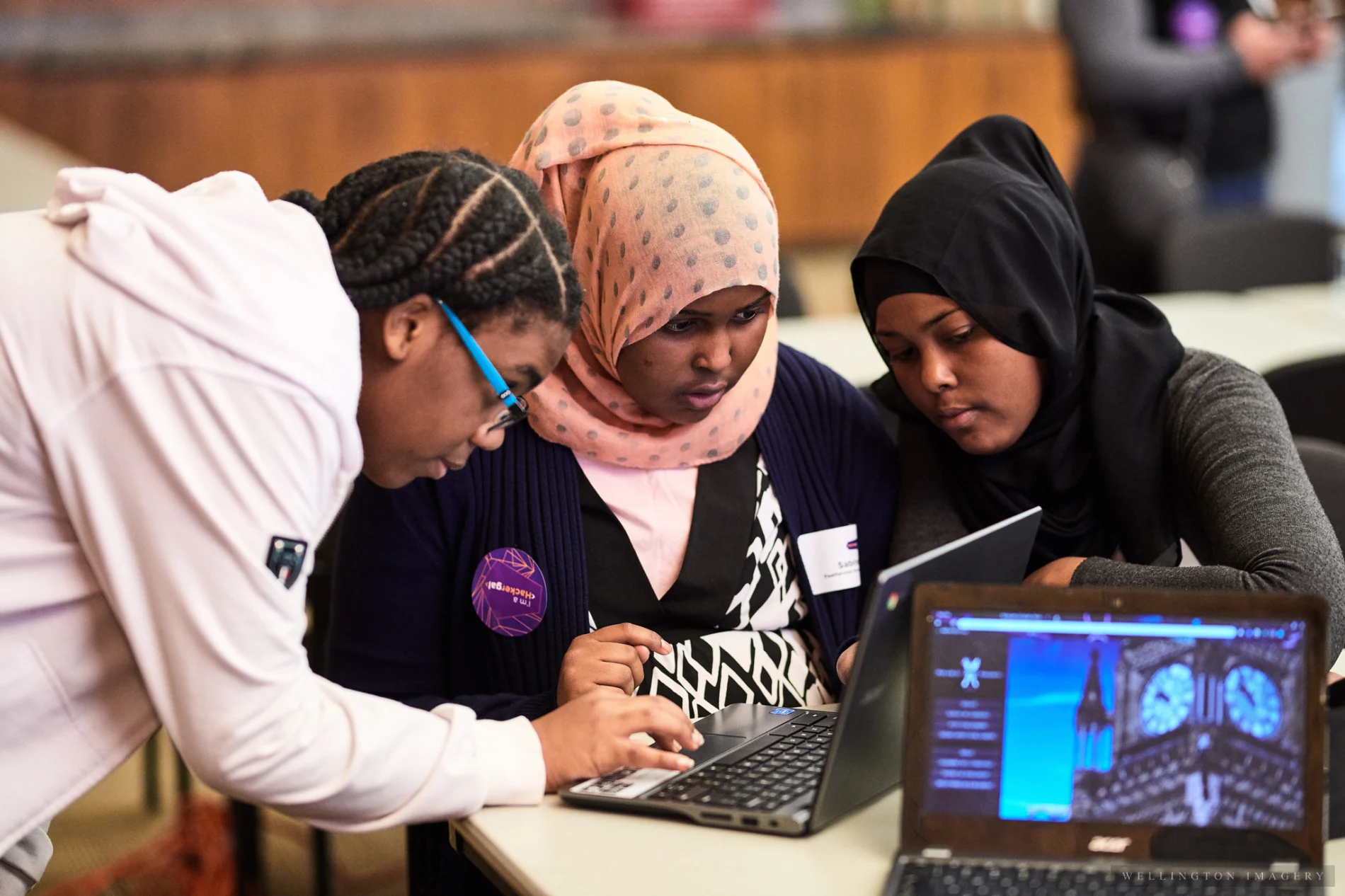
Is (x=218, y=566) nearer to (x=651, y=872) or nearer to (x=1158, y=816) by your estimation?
(x=651, y=872)

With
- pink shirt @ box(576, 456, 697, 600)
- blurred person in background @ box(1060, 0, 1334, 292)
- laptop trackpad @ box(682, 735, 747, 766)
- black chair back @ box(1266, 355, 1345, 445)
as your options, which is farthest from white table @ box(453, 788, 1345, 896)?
blurred person in background @ box(1060, 0, 1334, 292)

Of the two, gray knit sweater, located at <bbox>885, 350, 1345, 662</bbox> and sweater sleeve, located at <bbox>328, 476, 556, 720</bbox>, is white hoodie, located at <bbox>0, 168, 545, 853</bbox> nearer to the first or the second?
sweater sleeve, located at <bbox>328, 476, 556, 720</bbox>

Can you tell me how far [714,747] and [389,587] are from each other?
1.44 ft

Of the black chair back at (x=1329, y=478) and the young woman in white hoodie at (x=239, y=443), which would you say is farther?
the black chair back at (x=1329, y=478)

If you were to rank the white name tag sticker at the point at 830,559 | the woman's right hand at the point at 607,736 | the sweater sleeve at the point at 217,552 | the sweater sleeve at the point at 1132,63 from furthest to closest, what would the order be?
the sweater sleeve at the point at 1132,63 < the white name tag sticker at the point at 830,559 < the woman's right hand at the point at 607,736 < the sweater sleeve at the point at 217,552

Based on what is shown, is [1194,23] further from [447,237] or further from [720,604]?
[447,237]

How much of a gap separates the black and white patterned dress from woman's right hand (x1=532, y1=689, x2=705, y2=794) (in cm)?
25

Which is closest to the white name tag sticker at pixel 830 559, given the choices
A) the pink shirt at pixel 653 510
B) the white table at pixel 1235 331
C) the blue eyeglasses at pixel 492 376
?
the pink shirt at pixel 653 510

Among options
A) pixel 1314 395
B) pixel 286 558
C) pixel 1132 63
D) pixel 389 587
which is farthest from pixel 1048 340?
pixel 1132 63

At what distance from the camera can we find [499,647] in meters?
1.55

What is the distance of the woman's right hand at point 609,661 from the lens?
53.8 inches

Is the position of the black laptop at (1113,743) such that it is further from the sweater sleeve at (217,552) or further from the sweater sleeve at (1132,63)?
the sweater sleeve at (1132,63)

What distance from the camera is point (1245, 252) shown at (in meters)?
3.85

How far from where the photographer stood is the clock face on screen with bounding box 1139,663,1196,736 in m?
1.05
